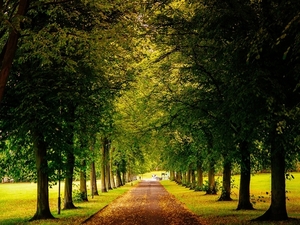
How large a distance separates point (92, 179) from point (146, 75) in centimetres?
1618

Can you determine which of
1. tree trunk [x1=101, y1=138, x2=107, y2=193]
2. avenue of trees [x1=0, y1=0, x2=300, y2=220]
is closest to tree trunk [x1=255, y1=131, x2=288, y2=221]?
avenue of trees [x1=0, y1=0, x2=300, y2=220]

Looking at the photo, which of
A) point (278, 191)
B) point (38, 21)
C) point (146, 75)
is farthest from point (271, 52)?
point (146, 75)

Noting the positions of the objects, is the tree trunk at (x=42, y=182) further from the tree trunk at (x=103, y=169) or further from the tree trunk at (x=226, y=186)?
the tree trunk at (x=103, y=169)

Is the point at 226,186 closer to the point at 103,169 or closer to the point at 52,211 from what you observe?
the point at 52,211

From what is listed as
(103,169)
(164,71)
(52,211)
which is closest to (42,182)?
(52,211)

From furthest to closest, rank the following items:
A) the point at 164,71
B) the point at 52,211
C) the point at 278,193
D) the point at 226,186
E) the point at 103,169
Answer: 1. the point at 103,169
2. the point at 226,186
3. the point at 52,211
4. the point at 164,71
5. the point at 278,193

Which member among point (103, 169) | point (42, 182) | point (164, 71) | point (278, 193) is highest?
point (164, 71)

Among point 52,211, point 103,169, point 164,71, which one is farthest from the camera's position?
point 103,169

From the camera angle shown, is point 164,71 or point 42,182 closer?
point 42,182

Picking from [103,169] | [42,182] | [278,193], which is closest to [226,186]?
[278,193]

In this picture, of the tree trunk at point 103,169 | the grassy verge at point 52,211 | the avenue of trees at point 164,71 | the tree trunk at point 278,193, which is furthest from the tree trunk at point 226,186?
the tree trunk at point 103,169

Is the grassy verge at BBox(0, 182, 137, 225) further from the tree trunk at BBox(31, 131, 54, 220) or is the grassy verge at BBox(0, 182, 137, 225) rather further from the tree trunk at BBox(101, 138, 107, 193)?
the tree trunk at BBox(101, 138, 107, 193)

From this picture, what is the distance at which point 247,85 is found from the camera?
536 inches

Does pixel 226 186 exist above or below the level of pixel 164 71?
below
